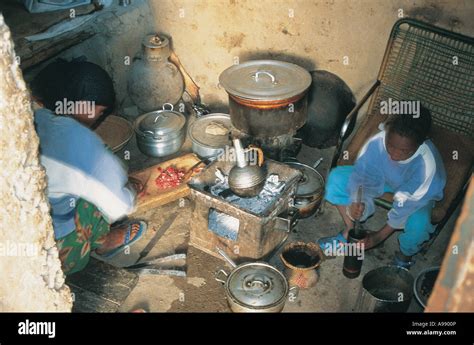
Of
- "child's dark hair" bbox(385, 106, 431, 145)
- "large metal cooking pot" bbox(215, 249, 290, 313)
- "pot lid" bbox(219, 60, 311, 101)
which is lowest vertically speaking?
"large metal cooking pot" bbox(215, 249, 290, 313)

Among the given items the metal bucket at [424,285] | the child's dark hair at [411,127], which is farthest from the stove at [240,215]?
the metal bucket at [424,285]

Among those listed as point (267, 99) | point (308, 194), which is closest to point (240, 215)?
point (308, 194)

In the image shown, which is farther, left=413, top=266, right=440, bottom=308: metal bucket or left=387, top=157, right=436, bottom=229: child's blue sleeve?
left=387, top=157, right=436, bottom=229: child's blue sleeve

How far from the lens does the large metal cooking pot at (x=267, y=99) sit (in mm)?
4969

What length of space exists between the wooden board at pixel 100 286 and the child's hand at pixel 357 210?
202 centimetres

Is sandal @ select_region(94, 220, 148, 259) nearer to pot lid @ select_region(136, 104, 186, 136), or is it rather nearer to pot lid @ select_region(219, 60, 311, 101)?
pot lid @ select_region(136, 104, 186, 136)

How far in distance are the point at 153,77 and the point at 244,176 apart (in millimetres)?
2585

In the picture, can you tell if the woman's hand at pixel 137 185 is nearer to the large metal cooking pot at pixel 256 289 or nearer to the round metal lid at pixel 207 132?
the round metal lid at pixel 207 132

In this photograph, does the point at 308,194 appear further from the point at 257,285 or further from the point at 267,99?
the point at 257,285

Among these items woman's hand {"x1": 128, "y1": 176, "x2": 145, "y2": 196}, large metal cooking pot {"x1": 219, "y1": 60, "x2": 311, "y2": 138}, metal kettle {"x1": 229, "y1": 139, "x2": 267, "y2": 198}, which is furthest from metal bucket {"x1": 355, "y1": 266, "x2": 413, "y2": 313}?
woman's hand {"x1": 128, "y1": 176, "x2": 145, "y2": 196}

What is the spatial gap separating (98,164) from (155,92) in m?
2.86

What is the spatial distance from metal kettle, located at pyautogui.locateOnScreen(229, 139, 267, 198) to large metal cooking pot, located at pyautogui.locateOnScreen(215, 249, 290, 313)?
0.63 metres

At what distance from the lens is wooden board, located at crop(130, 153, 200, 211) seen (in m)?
5.16

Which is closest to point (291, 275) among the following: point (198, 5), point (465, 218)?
point (465, 218)
